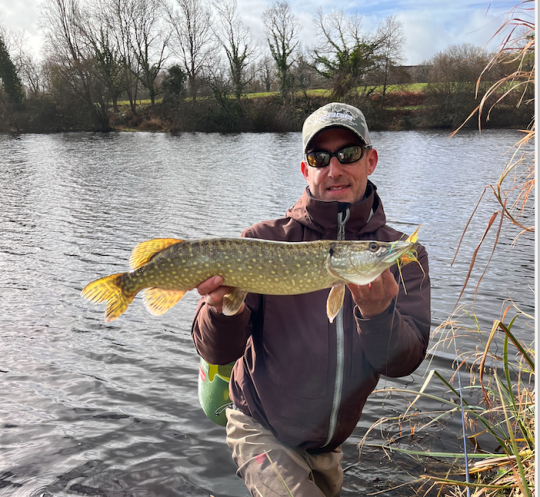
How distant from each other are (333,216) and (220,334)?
0.88 m

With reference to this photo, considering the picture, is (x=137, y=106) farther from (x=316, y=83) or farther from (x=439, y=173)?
(x=439, y=173)

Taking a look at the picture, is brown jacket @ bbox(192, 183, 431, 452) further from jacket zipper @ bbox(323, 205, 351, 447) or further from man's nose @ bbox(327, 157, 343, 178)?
man's nose @ bbox(327, 157, 343, 178)

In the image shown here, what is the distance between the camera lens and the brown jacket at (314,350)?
2.34m

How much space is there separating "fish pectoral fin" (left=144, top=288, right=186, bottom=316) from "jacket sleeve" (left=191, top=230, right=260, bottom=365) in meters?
0.17

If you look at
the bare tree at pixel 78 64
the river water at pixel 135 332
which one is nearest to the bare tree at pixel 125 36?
the bare tree at pixel 78 64

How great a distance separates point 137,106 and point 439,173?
1473 inches

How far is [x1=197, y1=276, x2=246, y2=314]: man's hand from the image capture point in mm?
2285

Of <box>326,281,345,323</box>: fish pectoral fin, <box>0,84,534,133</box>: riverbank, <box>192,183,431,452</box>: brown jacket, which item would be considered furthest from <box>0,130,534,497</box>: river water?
<box>0,84,534,133</box>: riverbank

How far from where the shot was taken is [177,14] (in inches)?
1897

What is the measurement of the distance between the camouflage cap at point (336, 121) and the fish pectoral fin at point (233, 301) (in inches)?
37.2

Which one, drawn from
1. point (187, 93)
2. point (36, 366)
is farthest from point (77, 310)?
point (187, 93)

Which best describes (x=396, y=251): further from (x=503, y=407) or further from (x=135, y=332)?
(x=135, y=332)

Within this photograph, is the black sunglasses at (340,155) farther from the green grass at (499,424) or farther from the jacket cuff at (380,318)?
the green grass at (499,424)

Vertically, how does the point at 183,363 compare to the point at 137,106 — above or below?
below
